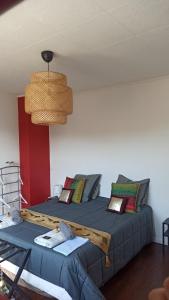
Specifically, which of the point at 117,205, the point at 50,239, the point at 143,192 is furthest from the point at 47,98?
Result: the point at 143,192

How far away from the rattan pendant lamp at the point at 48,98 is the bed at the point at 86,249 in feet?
4.09

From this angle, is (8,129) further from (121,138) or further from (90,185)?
(121,138)

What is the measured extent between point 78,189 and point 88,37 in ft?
8.09

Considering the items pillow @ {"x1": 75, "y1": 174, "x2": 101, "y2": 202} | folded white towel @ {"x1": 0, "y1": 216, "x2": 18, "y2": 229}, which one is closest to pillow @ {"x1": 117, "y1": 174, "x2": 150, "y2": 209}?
pillow @ {"x1": 75, "y1": 174, "x2": 101, "y2": 202}

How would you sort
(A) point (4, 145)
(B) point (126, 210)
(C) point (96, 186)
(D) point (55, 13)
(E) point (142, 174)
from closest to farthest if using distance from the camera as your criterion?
(D) point (55, 13)
(B) point (126, 210)
(E) point (142, 174)
(C) point (96, 186)
(A) point (4, 145)

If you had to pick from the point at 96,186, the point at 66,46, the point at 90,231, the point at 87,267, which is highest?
the point at 66,46

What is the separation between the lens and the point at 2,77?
357 centimetres

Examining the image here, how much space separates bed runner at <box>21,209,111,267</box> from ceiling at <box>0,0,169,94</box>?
6.15 feet

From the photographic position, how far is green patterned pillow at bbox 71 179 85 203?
158 inches

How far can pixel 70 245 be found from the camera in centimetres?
240

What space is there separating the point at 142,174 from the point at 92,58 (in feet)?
6.23

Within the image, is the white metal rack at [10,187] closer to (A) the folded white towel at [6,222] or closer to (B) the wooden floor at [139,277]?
(A) the folded white towel at [6,222]

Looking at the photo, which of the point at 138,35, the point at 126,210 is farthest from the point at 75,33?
the point at 126,210

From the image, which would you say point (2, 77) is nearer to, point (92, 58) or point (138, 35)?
point (92, 58)
